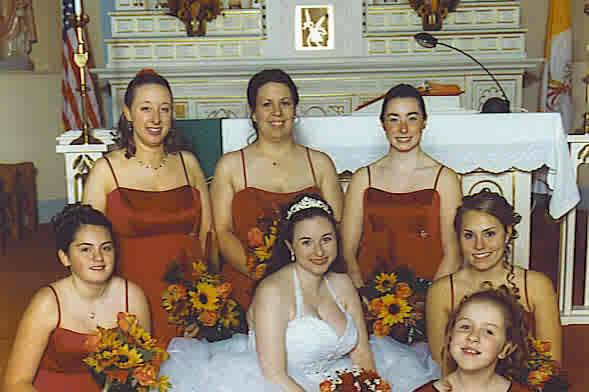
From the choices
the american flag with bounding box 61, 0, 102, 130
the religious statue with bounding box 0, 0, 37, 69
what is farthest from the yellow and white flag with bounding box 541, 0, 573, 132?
the religious statue with bounding box 0, 0, 37, 69

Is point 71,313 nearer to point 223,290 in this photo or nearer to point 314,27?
point 223,290

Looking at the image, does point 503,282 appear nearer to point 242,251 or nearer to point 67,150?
point 242,251

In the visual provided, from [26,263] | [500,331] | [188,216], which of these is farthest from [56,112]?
[500,331]

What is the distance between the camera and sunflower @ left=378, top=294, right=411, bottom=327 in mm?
3332

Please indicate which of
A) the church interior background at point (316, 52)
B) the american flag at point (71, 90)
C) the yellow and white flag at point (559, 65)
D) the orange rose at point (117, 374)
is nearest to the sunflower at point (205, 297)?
the orange rose at point (117, 374)

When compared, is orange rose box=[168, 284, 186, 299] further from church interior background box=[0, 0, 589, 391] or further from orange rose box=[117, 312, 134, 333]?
→ church interior background box=[0, 0, 589, 391]

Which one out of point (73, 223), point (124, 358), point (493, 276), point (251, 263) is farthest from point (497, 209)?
point (73, 223)

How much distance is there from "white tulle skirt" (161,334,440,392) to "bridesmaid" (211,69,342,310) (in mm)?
416

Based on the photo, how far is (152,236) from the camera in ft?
11.6

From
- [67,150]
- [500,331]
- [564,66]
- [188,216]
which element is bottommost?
[500,331]

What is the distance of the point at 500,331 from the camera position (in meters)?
2.58

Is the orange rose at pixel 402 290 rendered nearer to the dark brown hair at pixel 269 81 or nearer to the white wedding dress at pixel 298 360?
the white wedding dress at pixel 298 360

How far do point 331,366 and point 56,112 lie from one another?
270 inches

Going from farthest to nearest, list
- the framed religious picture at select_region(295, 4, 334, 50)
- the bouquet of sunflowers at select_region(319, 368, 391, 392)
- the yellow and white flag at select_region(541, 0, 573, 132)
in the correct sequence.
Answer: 1. the yellow and white flag at select_region(541, 0, 573, 132)
2. the framed religious picture at select_region(295, 4, 334, 50)
3. the bouquet of sunflowers at select_region(319, 368, 391, 392)
